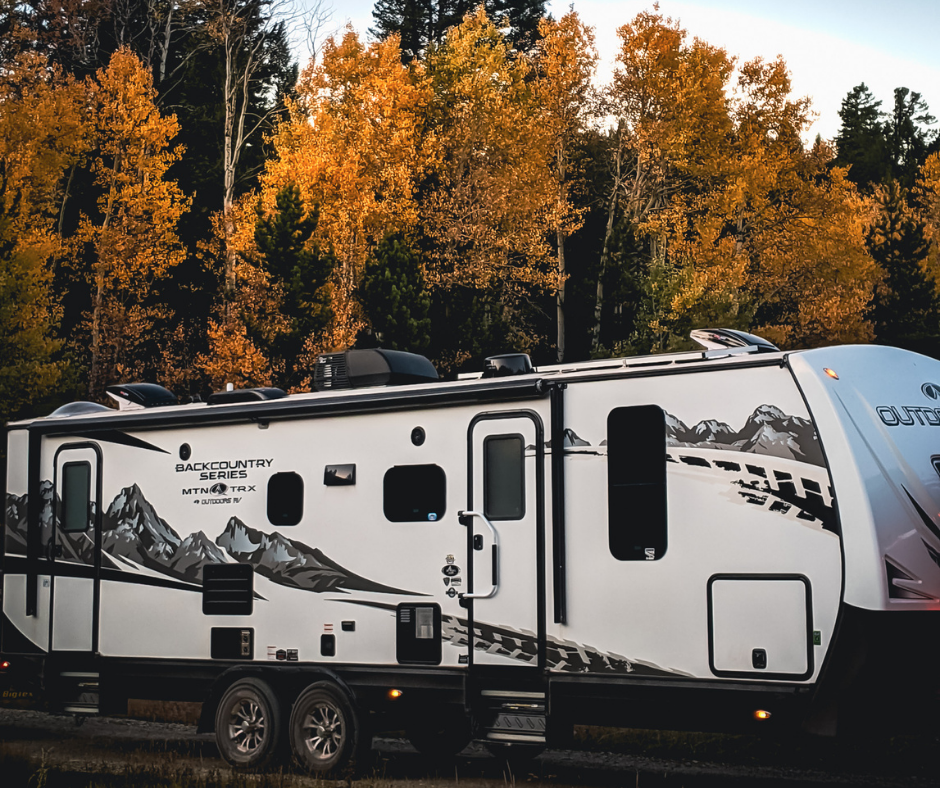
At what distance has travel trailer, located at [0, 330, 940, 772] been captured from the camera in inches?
316

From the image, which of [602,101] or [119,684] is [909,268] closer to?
[602,101]

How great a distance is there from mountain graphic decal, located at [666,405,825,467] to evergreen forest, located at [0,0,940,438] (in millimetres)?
26338

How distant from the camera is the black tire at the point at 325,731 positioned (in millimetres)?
10227

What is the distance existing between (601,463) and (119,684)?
5.52 metres

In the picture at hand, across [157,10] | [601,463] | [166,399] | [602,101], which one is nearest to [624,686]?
[601,463]

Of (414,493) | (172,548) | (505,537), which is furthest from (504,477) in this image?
(172,548)

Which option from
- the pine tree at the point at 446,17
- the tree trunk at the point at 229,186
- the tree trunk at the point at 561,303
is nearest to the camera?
the tree trunk at the point at 229,186

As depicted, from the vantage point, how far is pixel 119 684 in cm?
1175

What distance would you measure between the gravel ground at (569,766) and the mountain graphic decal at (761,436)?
9.67ft

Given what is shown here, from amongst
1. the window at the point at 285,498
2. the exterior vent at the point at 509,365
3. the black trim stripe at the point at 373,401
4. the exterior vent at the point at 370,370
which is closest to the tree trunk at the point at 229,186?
the black trim stripe at the point at 373,401

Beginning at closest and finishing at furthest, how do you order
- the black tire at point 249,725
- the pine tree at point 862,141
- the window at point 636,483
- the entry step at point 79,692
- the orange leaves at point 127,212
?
the window at point 636,483, the black tire at point 249,725, the entry step at point 79,692, the orange leaves at point 127,212, the pine tree at point 862,141

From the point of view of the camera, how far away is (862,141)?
75125 millimetres

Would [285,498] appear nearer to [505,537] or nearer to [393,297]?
[505,537]

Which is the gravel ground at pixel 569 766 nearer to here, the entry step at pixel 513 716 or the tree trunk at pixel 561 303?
the entry step at pixel 513 716
